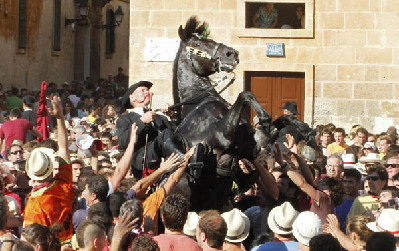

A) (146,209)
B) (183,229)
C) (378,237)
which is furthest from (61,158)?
(378,237)

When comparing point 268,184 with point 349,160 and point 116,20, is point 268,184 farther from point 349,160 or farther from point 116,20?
point 116,20

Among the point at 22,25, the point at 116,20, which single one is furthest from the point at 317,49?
the point at 116,20

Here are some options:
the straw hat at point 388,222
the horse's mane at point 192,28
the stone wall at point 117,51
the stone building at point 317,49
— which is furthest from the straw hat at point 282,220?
the stone wall at point 117,51

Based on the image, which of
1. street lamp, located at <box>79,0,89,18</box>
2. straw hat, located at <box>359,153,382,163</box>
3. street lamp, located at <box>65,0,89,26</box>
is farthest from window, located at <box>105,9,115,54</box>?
straw hat, located at <box>359,153,382,163</box>

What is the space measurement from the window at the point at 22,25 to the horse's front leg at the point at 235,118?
915 inches

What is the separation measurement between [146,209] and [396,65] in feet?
40.1

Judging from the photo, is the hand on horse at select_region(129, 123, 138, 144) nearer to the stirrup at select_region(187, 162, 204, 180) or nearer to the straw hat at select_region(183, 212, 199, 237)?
the stirrup at select_region(187, 162, 204, 180)

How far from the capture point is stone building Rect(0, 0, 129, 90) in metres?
31.2

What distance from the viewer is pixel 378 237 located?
6.88 m

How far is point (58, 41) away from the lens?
115ft

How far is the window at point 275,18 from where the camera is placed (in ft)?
64.9

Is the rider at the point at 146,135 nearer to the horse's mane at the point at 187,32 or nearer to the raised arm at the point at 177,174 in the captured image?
the raised arm at the point at 177,174

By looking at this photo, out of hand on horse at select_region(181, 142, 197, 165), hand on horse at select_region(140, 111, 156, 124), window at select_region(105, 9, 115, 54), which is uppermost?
window at select_region(105, 9, 115, 54)

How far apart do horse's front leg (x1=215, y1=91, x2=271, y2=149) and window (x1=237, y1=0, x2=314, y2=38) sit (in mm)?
10489
